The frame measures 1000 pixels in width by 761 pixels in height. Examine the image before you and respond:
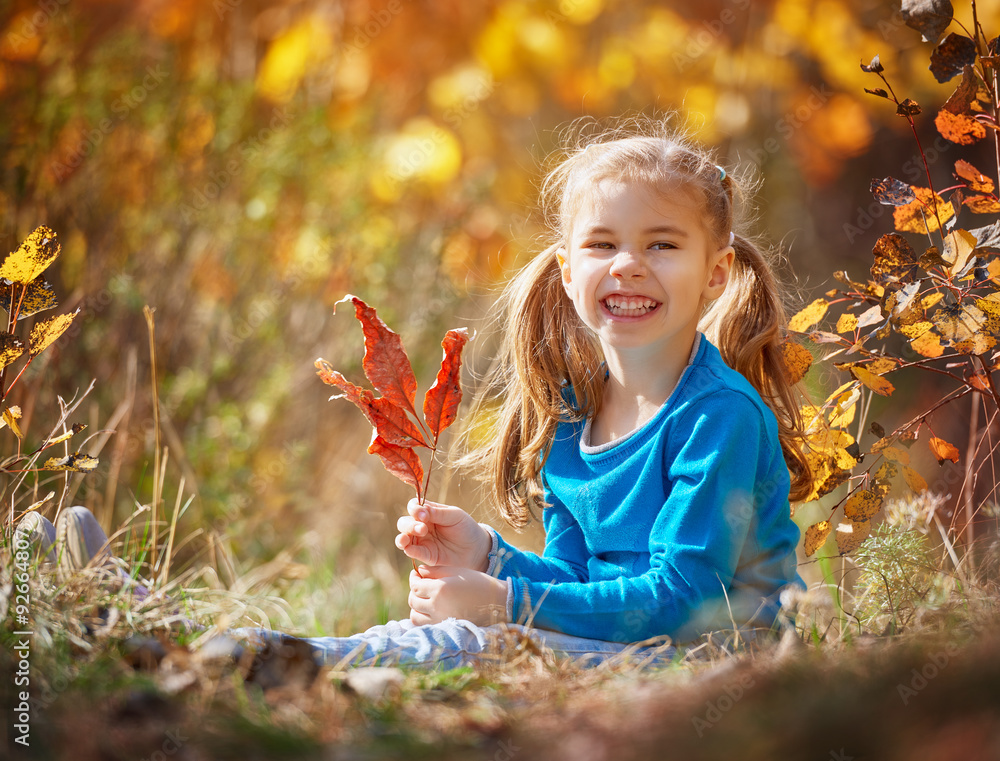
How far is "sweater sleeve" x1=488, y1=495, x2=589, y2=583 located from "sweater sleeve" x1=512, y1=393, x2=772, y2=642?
0.20 m

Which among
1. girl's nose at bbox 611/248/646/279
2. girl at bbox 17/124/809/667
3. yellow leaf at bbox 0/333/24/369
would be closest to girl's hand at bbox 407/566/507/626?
girl at bbox 17/124/809/667

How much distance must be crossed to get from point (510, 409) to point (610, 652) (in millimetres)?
772

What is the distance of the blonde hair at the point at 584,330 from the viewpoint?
6.84ft

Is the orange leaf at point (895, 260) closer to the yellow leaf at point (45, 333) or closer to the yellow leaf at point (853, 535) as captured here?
the yellow leaf at point (853, 535)

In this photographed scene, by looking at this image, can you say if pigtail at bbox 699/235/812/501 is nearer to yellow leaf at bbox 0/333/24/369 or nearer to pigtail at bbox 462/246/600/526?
pigtail at bbox 462/246/600/526

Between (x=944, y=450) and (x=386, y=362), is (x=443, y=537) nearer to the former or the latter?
(x=386, y=362)

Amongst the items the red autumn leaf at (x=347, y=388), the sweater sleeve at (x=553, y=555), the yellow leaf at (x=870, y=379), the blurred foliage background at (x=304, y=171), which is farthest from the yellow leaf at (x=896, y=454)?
the red autumn leaf at (x=347, y=388)

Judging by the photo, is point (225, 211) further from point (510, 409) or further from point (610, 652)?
point (610, 652)

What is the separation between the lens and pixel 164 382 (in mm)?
3705

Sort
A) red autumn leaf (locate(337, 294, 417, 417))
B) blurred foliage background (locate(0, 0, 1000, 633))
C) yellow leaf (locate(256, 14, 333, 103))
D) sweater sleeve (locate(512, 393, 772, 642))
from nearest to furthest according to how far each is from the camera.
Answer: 1. red autumn leaf (locate(337, 294, 417, 417))
2. sweater sleeve (locate(512, 393, 772, 642))
3. blurred foliage background (locate(0, 0, 1000, 633))
4. yellow leaf (locate(256, 14, 333, 103))

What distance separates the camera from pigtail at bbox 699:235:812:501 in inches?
85.4

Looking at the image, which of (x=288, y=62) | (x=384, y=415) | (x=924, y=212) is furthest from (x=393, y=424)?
(x=288, y=62)

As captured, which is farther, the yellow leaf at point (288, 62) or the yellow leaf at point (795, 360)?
the yellow leaf at point (288, 62)

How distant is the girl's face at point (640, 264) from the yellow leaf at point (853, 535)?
55 cm
